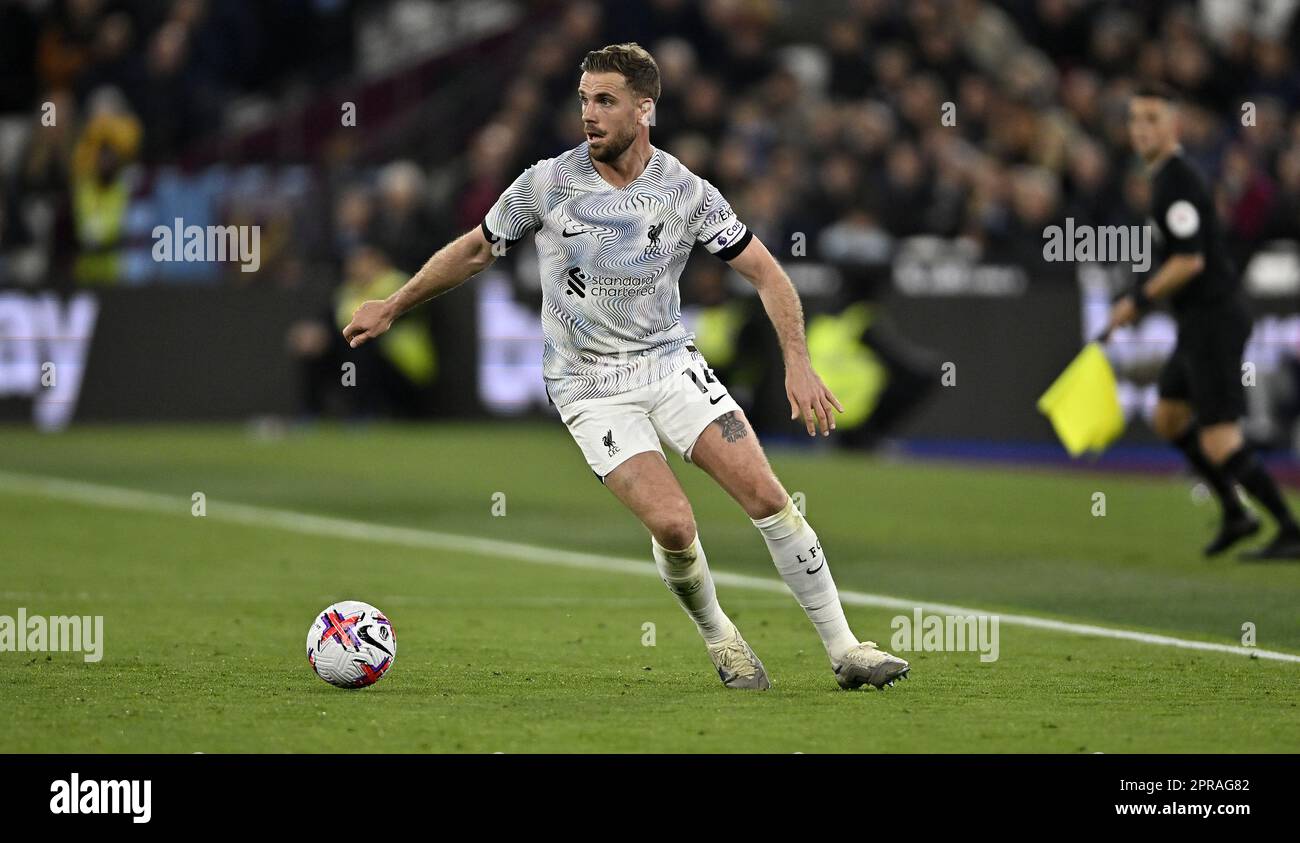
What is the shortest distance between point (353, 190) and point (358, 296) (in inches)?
97.0

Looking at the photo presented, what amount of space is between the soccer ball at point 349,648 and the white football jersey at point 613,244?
1152 millimetres

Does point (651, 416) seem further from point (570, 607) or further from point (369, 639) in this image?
point (570, 607)

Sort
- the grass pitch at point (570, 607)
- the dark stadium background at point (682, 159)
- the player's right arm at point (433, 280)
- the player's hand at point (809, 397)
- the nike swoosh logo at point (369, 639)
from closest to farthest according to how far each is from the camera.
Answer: the grass pitch at point (570, 607), the player's hand at point (809, 397), the nike swoosh logo at point (369, 639), the player's right arm at point (433, 280), the dark stadium background at point (682, 159)

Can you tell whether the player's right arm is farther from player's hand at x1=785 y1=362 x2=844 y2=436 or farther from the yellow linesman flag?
the yellow linesman flag

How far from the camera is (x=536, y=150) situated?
77.2 ft

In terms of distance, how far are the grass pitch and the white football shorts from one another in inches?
34.4

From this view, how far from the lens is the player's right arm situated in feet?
27.1

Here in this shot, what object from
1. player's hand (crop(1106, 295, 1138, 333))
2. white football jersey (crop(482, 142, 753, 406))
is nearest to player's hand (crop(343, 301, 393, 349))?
white football jersey (crop(482, 142, 753, 406))

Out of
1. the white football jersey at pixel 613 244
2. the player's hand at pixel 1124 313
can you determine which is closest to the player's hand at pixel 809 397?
Result: the white football jersey at pixel 613 244

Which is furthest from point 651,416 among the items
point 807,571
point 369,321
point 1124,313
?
point 1124,313

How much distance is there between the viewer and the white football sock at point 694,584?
26.9 ft

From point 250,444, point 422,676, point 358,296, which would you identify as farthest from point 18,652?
point 358,296

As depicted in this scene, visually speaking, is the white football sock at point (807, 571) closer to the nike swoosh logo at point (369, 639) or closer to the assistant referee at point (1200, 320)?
the nike swoosh logo at point (369, 639)

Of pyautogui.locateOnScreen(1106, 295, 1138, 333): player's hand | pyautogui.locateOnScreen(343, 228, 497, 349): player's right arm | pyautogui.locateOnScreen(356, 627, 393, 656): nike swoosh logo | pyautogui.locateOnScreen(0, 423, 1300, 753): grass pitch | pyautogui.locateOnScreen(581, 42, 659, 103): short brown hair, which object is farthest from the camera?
pyautogui.locateOnScreen(1106, 295, 1138, 333): player's hand
